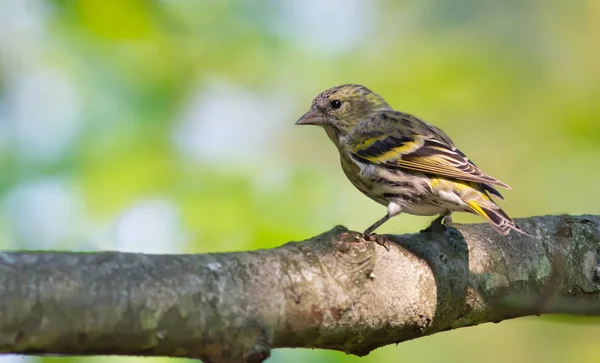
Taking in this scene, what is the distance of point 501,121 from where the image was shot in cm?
596

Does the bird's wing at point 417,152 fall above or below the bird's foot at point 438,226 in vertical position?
above

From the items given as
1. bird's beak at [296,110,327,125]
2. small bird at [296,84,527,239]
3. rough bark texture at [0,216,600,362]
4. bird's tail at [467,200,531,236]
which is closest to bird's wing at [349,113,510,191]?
small bird at [296,84,527,239]

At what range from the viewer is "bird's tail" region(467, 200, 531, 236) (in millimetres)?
3240

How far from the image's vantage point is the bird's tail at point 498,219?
10.6 ft

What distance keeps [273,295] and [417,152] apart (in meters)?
2.34

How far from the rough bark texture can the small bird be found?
0.48 m

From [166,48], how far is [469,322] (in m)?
2.99

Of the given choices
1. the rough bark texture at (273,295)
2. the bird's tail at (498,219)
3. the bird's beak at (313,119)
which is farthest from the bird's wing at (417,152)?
the rough bark texture at (273,295)

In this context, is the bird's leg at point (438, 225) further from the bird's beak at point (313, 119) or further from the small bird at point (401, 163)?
the bird's beak at point (313, 119)

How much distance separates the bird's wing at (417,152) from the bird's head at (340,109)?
0.82 ft

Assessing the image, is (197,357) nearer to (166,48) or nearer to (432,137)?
(432,137)

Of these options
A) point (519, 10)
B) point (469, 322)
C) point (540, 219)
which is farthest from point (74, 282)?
point (519, 10)

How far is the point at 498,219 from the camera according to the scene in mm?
3334

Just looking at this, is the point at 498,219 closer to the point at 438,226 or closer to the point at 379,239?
the point at 438,226
